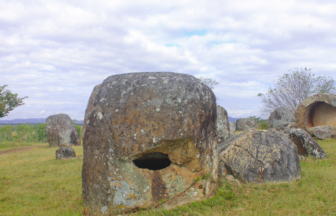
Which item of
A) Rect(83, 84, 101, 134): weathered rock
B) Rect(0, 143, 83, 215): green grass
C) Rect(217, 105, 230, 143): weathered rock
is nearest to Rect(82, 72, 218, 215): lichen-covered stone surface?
Rect(83, 84, 101, 134): weathered rock

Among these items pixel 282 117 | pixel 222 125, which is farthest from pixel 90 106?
pixel 282 117

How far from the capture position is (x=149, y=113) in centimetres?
446

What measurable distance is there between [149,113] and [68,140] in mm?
17585

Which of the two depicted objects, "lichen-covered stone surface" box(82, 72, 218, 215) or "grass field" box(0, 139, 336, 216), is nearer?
"grass field" box(0, 139, 336, 216)

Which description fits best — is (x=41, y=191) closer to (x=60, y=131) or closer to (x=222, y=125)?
(x=222, y=125)

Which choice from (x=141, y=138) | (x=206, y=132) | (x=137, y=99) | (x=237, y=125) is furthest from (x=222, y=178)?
(x=237, y=125)

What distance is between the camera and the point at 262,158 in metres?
5.88

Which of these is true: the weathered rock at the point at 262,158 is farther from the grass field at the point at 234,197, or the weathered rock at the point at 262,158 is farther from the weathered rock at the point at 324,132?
the weathered rock at the point at 324,132

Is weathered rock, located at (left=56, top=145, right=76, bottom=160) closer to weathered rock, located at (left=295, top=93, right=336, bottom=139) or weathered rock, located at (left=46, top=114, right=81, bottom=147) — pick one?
weathered rock, located at (left=46, top=114, right=81, bottom=147)

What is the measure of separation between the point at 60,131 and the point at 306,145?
17469 mm

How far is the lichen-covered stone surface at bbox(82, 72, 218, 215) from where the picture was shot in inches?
175

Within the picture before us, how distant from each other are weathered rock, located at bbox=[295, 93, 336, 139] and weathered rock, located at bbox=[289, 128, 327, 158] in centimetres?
553

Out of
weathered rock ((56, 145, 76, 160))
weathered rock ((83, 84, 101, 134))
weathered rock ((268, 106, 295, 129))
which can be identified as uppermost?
weathered rock ((268, 106, 295, 129))

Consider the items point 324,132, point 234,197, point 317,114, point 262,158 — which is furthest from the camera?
point 317,114
